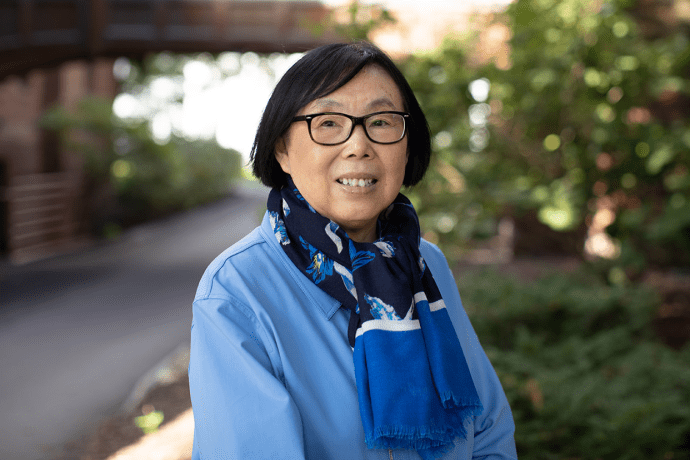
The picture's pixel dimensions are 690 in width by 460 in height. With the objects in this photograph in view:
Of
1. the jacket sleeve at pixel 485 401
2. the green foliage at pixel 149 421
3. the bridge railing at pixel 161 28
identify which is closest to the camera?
the jacket sleeve at pixel 485 401

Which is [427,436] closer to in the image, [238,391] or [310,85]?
[238,391]

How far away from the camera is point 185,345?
7664 millimetres

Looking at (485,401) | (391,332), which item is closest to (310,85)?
(391,332)

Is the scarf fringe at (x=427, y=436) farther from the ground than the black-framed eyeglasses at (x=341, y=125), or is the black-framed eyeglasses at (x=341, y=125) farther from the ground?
the black-framed eyeglasses at (x=341, y=125)

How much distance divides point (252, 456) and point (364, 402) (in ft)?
1.02

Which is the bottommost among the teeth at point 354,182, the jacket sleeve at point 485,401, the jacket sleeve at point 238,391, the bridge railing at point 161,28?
the jacket sleeve at point 485,401

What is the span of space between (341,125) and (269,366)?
27.7 inches

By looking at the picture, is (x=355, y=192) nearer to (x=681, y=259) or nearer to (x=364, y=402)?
(x=364, y=402)

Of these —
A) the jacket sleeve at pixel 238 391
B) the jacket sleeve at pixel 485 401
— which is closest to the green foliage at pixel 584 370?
the jacket sleeve at pixel 485 401

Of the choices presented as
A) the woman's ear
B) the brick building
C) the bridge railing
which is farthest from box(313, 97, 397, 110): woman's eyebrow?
the bridge railing

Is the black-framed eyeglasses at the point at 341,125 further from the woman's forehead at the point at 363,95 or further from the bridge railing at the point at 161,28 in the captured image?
the bridge railing at the point at 161,28

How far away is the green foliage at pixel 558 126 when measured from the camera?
431cm

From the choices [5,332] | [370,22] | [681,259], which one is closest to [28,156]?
[5,332]

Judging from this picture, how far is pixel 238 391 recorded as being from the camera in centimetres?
146
